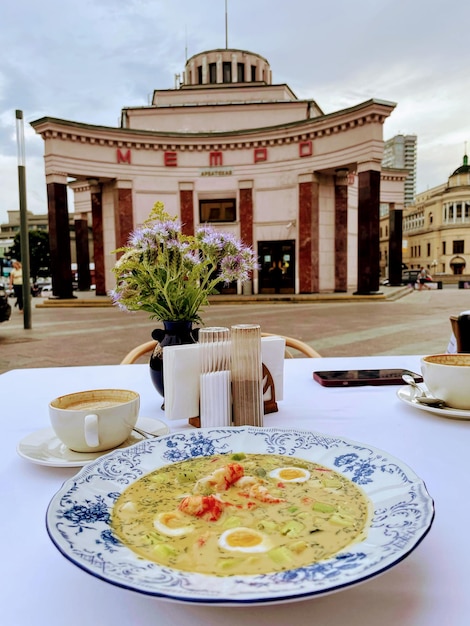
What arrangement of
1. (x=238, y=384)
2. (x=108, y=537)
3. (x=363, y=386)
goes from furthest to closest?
(x=363, y=386) < (x=238, y=384) < (x=108, y=537)

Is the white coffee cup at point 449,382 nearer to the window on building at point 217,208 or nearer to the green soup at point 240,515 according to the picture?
the green soup at point 240,515

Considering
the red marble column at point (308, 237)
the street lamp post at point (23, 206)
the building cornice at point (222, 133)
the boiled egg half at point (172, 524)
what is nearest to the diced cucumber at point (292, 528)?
the boiled egg half at point (172, 524)

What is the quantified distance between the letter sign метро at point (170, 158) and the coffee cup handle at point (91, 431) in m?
17.7

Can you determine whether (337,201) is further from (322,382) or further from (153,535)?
(153,535)

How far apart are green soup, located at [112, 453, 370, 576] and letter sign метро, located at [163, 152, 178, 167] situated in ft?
58.2

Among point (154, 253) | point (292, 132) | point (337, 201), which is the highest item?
point (292, 132)

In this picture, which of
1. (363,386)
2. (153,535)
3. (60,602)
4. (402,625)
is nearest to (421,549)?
(402,625)

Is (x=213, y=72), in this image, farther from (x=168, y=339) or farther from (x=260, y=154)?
(x=168, y=339)

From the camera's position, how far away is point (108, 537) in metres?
0.66

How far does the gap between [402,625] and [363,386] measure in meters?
1.16

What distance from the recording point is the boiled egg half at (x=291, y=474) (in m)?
0.86

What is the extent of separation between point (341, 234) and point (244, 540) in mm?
17651

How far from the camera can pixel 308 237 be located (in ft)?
56.0

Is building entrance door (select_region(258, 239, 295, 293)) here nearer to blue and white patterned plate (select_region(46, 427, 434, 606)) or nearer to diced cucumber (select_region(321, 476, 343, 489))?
blue and white patterned plate (select_region(46, 427, 434, 606))
